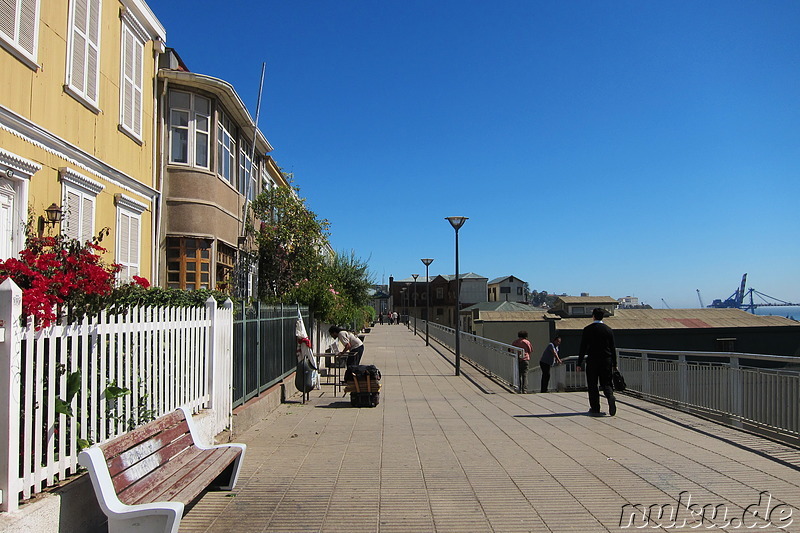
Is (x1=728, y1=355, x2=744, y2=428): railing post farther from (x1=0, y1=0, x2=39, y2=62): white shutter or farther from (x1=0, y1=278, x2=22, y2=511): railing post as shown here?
(x1=0, y1=0, x2=39, y2=62): white shutter

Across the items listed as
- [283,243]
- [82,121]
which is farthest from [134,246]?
[283,243]

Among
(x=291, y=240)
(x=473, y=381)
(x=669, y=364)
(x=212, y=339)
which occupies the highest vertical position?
(x=291, y=240)

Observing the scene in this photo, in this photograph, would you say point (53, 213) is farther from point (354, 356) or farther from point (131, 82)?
point (354, 356)

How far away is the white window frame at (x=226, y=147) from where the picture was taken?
1617 cm

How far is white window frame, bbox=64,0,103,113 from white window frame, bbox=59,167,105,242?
1261 mm

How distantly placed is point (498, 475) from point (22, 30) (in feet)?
27.1

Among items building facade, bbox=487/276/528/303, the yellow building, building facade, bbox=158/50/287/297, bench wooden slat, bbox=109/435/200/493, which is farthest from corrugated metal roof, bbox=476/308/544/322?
building facade, bbox=487/276/528/303

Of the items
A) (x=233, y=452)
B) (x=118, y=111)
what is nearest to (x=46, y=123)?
(x=118, y=111)

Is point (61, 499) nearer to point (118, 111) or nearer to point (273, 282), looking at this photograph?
point (118, 111)

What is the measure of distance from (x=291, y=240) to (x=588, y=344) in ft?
37.3

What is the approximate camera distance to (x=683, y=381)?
36.7ft

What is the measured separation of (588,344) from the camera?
427 inches

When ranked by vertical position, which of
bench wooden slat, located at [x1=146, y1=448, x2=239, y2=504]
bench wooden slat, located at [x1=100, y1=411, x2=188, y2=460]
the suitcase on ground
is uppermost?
bench wooden slat, located at [x1=100, y1=411, x2=188, y2=460]

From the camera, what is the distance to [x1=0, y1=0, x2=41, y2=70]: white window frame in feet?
27.7
